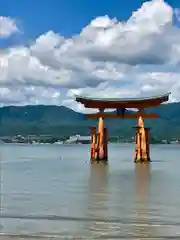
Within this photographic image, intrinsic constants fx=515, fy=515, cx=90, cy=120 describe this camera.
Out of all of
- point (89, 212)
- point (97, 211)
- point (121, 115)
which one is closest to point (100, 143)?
point (121, 115)

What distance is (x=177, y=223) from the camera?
13.6 metres

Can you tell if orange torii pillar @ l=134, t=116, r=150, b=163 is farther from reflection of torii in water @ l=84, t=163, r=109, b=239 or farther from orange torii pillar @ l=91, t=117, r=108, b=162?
reflection of torii in water @ l=84, t=163, r=109, b=239

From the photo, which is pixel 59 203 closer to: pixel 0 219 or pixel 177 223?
pixel 0 219

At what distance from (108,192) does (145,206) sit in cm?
512

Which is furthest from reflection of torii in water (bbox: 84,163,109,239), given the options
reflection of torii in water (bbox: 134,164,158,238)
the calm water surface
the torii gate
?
the torii gate

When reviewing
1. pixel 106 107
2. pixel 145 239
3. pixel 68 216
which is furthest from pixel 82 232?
pixel 106 107

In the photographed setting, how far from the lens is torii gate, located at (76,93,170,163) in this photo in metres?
45.9

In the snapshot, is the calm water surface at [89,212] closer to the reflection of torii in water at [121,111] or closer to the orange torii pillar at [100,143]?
the reflection of torii in water at [121,111]

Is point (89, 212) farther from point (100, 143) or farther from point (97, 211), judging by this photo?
point (100, 143)

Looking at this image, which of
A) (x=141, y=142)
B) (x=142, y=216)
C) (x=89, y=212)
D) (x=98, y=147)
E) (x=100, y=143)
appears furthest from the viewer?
(x=98, y=147)

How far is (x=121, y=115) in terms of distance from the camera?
47500 mm

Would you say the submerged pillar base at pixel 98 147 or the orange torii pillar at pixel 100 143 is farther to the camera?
the submerged pillar base at pixel 98 147

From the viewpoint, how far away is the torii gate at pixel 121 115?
4591 centimetres

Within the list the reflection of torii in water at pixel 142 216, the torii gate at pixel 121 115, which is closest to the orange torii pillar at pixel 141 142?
the torii gate at pixel 121 115
